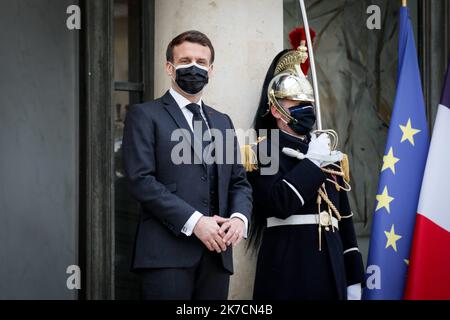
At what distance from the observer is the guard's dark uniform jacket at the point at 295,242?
4473 mm

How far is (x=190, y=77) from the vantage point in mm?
4086

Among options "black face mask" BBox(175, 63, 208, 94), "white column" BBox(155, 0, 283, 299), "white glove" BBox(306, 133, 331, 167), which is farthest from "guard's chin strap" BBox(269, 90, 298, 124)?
"black face mask" BBox(175, 63, 208, 94)

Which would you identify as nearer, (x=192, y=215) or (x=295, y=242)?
(x=192, y=215)

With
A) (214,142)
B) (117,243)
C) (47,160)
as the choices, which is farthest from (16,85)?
(214,142)

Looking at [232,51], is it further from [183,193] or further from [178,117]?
[183,193]

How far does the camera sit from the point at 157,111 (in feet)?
13.4

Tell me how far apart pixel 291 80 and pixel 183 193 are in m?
1.02

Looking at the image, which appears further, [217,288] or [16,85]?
[16,85]

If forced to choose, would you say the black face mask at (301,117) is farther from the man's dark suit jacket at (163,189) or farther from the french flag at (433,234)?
the french flag at (433,234)

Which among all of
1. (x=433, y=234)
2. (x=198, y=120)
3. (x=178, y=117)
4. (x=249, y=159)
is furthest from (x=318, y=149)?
(x=433, y=234)

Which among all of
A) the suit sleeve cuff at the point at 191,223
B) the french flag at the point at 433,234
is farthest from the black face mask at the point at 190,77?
the french flag at the point at 433,234

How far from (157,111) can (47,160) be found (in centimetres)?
113

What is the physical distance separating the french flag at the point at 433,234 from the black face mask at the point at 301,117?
865 millimetres
